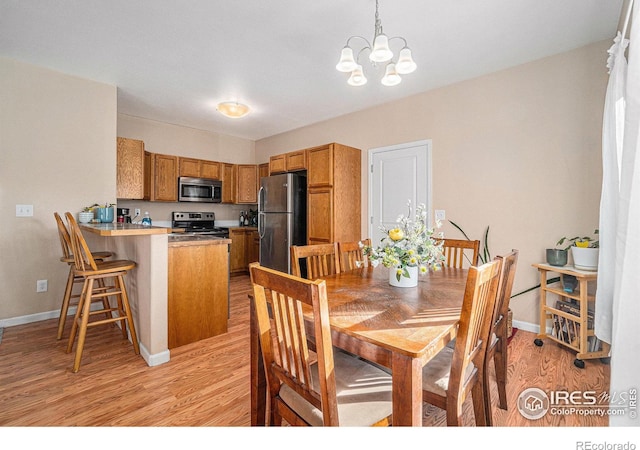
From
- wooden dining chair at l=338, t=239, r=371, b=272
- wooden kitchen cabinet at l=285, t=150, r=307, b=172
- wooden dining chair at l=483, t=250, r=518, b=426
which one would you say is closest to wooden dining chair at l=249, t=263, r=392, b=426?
wooden dining chair at l=483, t=250, r=518, b=426

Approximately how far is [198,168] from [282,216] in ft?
Answer: 6.07

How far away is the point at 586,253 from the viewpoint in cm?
226

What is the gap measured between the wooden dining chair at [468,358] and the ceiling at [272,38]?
1.98 m

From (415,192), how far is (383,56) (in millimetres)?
2112

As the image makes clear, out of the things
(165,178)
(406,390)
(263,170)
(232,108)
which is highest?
(232,108)

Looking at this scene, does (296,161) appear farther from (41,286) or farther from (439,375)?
(439,375)

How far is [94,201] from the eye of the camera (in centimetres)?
322

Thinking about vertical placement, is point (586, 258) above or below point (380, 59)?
below

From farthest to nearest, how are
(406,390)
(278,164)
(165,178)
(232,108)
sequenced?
(165,178) < (278,164) < (232,108) < (406,390)

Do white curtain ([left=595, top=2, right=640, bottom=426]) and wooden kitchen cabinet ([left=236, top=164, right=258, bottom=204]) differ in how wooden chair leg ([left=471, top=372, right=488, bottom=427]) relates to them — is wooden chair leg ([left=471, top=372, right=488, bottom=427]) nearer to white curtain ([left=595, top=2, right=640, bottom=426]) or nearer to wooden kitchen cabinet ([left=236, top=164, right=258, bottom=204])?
white curtain ([left=595, top=2, right=640, bottom=426])

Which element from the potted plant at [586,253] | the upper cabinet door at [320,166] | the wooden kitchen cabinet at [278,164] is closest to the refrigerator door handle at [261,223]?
the wooden kitchen cabinet at [278,164]

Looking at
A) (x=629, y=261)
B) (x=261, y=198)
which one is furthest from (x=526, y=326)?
(x=261, y=198)

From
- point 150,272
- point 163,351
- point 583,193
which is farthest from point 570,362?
point 150,272

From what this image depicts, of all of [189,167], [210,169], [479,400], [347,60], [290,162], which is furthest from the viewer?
[210,169]
